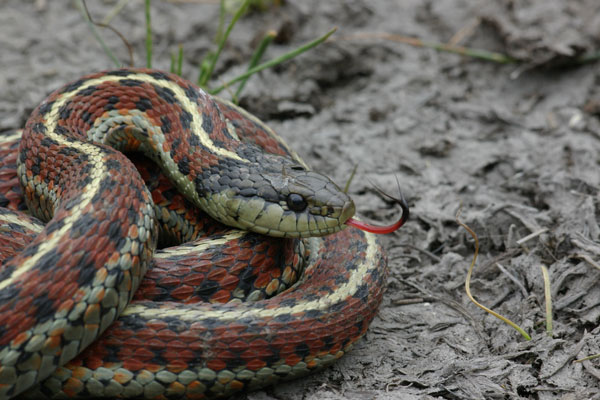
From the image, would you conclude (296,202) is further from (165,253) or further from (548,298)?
(548,298)

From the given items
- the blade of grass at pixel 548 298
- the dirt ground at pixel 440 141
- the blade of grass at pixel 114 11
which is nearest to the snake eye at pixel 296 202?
the dirt ground at pixel 440 141

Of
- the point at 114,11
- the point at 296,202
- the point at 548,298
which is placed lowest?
the point at 548,298

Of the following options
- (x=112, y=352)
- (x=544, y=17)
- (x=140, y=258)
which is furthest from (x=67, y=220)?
(x=544, y=17)

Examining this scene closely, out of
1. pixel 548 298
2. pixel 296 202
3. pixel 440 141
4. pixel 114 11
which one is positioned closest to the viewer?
pixel 296 202

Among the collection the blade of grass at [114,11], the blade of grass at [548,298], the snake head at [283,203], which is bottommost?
the blade of grass at [548,298]

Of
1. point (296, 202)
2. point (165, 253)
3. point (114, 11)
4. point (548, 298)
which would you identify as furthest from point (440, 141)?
point (114, 11)

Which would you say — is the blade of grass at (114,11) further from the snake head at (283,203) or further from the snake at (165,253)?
the snake head at (283,203)

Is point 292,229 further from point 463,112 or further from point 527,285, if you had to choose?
point 463,112
